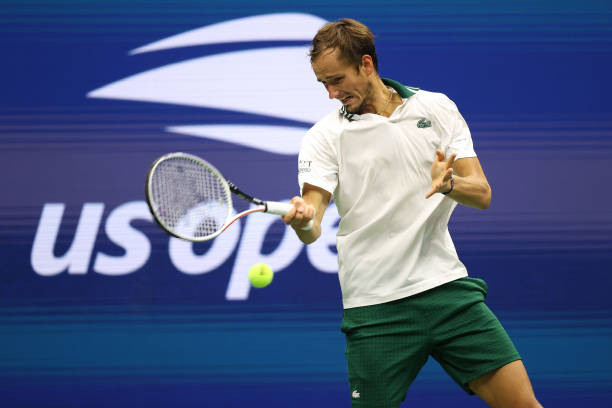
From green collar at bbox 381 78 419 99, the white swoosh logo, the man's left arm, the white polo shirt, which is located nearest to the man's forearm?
the man's left arm

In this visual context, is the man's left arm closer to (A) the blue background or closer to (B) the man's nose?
(B) the man's nose

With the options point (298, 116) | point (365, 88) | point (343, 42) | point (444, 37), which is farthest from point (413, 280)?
point (444, 37)

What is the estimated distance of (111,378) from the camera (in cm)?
389

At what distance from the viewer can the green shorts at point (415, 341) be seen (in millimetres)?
2340

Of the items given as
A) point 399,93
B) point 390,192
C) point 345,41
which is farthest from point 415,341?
point 345,41

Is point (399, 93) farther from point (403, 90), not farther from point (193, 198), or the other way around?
point (193, 198)

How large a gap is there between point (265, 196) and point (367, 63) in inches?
63.5

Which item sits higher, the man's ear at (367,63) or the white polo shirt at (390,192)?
the man's ear at (367,63)

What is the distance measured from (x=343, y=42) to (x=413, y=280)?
0.82m

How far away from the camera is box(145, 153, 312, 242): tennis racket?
2.17m

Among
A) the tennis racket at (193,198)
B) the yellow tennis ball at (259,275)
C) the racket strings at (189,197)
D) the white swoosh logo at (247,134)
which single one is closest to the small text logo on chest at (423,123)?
Answer: the tennis racket at (193,198)

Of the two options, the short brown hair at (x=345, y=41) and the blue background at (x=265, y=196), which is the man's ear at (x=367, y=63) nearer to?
the short brown hair at (x=345, y=41)

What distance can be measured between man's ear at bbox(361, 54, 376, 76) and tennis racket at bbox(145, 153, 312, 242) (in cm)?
56

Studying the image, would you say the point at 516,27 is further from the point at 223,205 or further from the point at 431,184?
the point at 223,205
